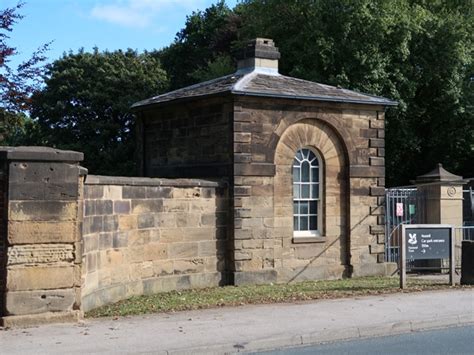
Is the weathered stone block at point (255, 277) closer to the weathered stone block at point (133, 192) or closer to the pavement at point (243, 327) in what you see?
the weathered stone block at point (133, 192)

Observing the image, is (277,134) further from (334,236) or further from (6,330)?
(6,330)

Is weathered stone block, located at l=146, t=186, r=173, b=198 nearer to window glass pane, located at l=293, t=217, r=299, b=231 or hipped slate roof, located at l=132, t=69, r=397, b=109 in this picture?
hipped slate roof, located at l=132, t=69, r=397, b=109

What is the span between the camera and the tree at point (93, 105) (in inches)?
1340

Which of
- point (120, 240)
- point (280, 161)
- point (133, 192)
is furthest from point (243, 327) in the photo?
point (280, 161)

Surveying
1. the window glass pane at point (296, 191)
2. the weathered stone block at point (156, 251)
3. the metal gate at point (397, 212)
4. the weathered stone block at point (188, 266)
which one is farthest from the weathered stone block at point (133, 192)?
the metal gate at point (397, 212)

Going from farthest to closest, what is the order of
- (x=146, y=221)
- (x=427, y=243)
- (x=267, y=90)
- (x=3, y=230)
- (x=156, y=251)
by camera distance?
(x=267, y=90), (x=427, y=243), (x=156, y=251), (x=146, y=221), (x=3, y=230)

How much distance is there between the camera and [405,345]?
8875 millimetres

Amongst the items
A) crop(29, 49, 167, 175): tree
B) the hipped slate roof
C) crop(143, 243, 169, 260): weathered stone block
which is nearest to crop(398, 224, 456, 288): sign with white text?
the hipped slate roof

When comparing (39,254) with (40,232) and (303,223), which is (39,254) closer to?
(40,232)

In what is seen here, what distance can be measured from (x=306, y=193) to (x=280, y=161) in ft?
3.91

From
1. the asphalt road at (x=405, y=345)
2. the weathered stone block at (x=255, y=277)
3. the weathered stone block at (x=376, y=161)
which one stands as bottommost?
the asphalt road at (x=405, y=345)

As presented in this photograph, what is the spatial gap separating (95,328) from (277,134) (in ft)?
24.9

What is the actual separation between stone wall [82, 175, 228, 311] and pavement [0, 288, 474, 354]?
170 centimetres

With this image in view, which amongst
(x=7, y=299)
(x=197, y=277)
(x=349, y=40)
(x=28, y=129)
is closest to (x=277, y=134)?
(x=197, y=277)
